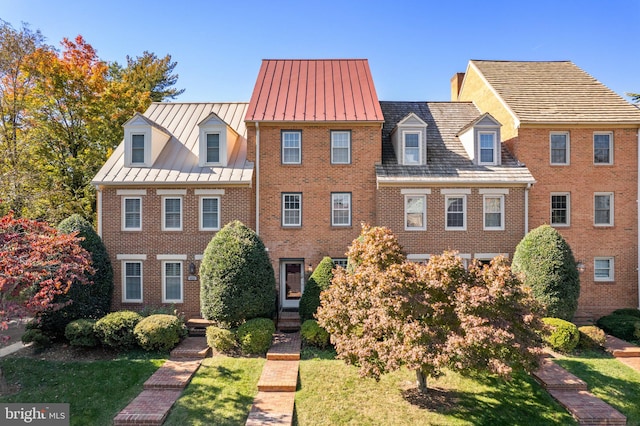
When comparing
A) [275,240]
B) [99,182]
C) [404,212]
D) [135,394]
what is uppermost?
[99,182]

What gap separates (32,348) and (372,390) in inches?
481

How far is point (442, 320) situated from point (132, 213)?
13495 mm

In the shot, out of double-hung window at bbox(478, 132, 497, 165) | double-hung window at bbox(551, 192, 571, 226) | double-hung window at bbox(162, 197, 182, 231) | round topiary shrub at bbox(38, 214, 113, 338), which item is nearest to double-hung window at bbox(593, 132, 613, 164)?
double-hung window at bbox(551, 192, 571, 226)

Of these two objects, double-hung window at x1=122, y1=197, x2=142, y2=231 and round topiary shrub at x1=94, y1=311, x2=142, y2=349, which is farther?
double-hung window at x1=122, y1=197, x2=142, y2=231

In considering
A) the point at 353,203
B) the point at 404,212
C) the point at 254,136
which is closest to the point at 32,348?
the point at 254,136

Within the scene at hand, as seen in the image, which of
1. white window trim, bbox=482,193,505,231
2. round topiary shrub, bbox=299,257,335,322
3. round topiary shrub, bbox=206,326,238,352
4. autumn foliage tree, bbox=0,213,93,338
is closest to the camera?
autumn foliage tree, bbox=0,213,93,338

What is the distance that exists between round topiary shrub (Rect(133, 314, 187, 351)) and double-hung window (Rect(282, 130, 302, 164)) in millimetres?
8057

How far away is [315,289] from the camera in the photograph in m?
13.3

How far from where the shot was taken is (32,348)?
12.6m

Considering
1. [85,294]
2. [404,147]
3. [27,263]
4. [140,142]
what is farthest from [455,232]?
[27,263]

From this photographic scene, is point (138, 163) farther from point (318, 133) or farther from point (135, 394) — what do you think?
point (135, 394)

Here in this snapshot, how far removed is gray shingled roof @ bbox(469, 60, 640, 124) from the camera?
15.7 m

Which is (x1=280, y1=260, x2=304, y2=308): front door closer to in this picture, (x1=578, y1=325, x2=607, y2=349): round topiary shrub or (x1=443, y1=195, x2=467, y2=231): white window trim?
(x1=443, y1=195, x2=467, y2=231): white window trim

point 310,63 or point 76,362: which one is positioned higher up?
point 310,63
